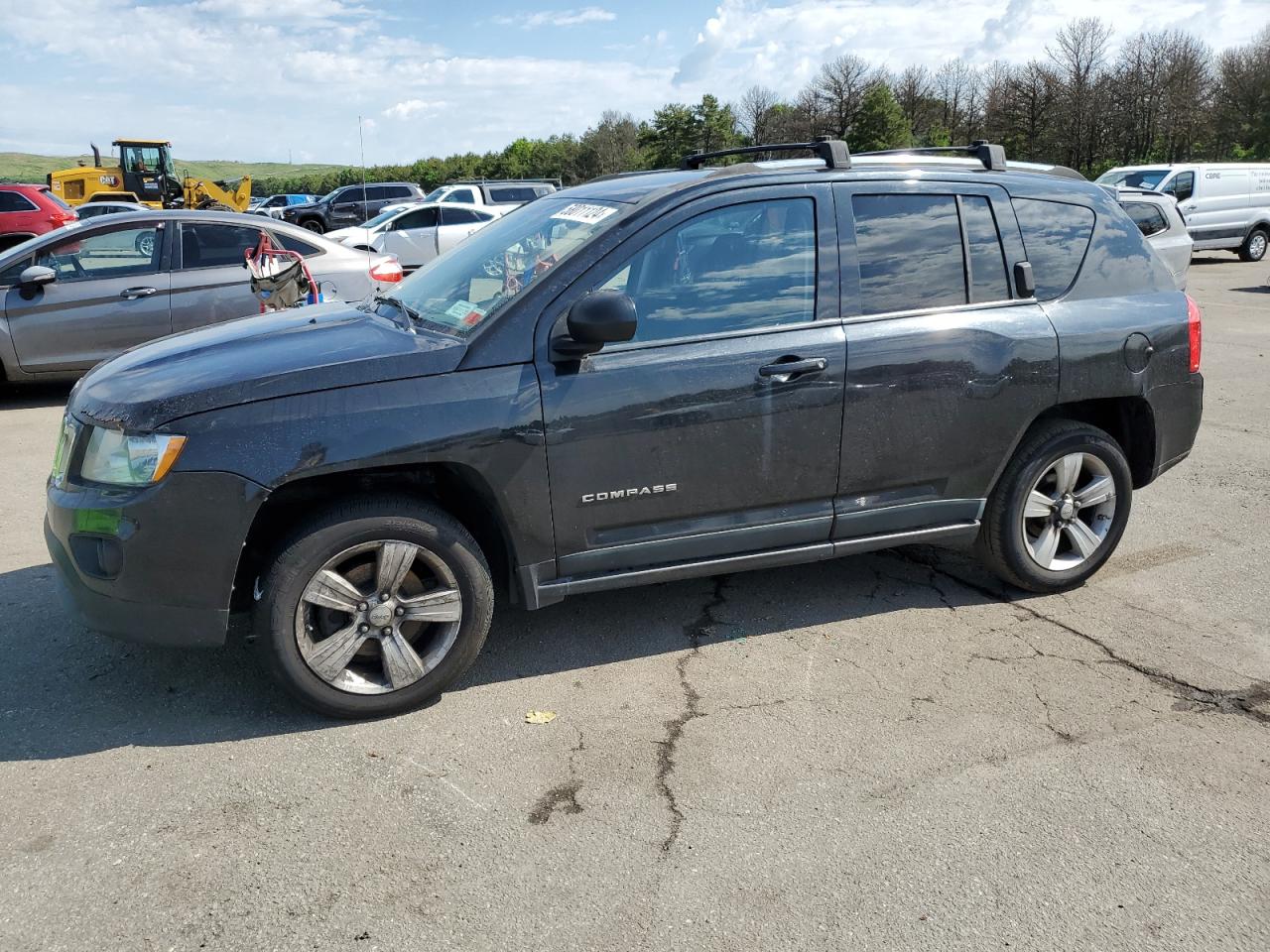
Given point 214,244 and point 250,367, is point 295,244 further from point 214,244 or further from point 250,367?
point 250,367

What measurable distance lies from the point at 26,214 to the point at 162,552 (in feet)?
75.1

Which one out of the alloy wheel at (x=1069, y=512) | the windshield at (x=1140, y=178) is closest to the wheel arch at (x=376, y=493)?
the alloy wheel at (x=1069, y=512)

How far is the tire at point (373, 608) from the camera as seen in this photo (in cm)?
342

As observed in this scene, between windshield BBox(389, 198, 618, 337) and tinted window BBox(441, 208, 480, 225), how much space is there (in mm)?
16873

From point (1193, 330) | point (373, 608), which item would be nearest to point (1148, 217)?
point (1193, 330)

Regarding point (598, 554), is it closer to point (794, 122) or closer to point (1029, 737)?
point (1029, 737)

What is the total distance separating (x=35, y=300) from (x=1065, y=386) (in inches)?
330

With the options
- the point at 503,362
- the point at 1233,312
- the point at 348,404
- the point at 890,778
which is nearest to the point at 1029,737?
the point at 890,778

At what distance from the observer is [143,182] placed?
36.2 metres

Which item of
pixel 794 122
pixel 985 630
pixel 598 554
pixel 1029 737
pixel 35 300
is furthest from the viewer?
pixel 794 122

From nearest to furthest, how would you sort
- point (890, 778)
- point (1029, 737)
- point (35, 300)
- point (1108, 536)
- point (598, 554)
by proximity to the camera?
point (890, 778), point (1029, 737), point (598, 554), point (1108, 536), point (35, 300)

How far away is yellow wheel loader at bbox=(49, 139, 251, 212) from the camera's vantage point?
3578 centimetres

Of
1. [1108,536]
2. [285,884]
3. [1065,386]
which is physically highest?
[1065,386]

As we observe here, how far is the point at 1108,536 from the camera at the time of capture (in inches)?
186
